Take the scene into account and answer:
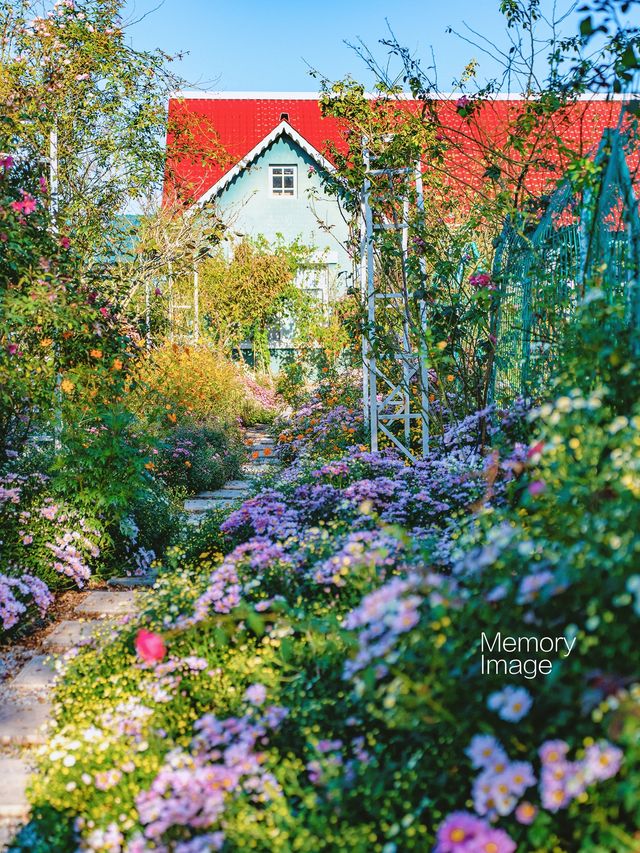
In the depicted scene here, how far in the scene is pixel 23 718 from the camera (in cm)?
295

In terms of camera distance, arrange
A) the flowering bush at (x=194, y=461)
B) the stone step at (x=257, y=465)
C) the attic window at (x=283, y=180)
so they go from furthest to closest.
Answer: the attic window at (x=283, y=180)
the stone step at (x=257, y=465)
the flowering bush at (x=194, y=461)

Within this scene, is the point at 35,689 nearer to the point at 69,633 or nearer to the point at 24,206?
the point at 69,633

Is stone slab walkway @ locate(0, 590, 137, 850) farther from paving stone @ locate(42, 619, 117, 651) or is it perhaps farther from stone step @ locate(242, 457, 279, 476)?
stone step @ locate(242, 457, 279, 476)

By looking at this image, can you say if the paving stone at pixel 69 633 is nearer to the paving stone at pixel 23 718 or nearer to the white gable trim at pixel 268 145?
the paving stone at pixel 23 718

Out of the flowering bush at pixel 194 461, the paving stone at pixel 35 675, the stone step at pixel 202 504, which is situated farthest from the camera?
the flowering bush at pixel 194 461

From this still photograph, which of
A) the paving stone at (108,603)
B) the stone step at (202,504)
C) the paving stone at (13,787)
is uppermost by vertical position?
the stone step at (202,504)

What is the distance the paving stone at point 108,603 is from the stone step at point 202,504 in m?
2.06

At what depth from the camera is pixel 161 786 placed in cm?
196

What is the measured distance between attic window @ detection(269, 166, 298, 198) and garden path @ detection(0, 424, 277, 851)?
15225mm

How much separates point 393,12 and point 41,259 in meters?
3.22

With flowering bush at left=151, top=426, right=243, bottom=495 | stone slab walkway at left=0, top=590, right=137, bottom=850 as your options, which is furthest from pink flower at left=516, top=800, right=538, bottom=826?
flowering bush at left=151, top=426, right=243, bottom=495

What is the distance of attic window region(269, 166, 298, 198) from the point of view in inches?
725

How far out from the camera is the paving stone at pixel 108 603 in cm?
404

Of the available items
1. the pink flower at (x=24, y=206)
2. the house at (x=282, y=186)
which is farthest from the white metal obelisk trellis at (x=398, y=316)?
the house at (x=282, y=186)
